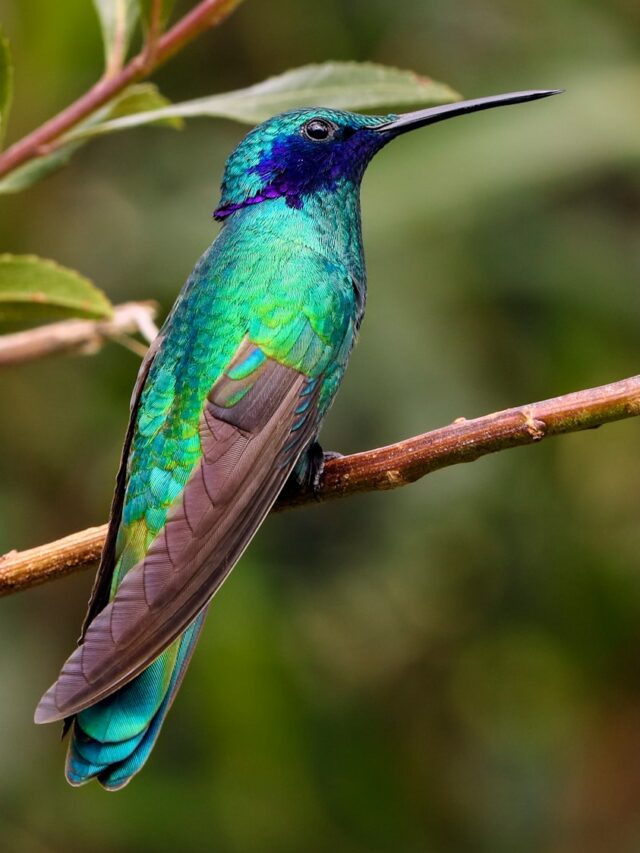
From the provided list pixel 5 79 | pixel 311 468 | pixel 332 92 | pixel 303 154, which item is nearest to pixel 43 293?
pixel 5 79

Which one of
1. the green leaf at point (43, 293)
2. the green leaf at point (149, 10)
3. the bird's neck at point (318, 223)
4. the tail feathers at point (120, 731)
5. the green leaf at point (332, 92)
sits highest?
the green leaf at point (149, 10)

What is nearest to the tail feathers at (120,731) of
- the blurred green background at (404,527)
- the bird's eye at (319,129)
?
the blurred green background at (404,527)

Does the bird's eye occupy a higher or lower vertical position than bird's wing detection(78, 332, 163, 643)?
higher

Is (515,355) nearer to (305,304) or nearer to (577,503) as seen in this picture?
(577,503)

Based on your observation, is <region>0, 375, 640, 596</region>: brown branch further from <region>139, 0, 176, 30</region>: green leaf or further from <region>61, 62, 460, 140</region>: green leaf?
<region>139, 0, 176, 30</region>: green leaf

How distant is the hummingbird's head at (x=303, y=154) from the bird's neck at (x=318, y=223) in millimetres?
23

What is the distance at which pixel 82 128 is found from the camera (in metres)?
2.71

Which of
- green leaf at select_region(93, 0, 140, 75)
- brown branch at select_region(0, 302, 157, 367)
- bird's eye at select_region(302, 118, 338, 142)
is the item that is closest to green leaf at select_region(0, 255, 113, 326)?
brown branch at select_region(0, 302, 157, 367)

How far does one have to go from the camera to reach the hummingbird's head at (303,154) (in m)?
3.32

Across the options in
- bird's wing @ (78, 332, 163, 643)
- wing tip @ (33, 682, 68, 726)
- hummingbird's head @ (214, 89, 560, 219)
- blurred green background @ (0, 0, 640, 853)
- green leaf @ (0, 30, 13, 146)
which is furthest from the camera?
blurred green background @ (0, 0, 640, 853)

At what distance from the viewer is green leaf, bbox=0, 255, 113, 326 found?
273 centimetres

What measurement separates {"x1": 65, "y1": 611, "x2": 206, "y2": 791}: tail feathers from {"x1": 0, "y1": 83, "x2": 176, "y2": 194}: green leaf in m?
1.05

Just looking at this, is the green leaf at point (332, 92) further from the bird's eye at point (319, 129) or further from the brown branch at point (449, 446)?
the brown branch at point (449, 446)

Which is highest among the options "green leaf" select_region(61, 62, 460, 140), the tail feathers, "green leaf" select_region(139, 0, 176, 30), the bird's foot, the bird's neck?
"green leaf" select_region(139, 0, 176, 30)
